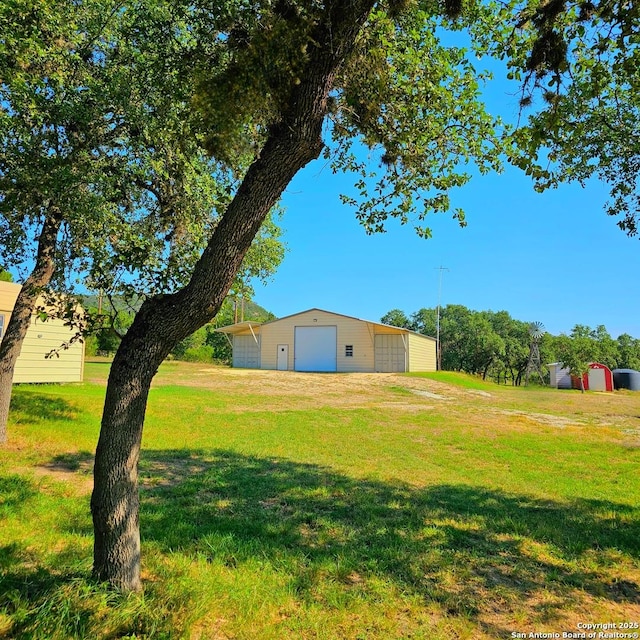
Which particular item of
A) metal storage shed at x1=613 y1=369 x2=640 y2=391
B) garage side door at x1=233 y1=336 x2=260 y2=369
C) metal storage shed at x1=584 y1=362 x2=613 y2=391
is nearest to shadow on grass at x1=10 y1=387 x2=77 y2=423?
garage side door at x1=233 y1=336 x2=260 y2=369

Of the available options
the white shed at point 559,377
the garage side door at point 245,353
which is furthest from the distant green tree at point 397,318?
the garage side door at point 245,353

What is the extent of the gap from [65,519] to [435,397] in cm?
1637

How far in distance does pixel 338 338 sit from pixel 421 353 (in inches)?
279

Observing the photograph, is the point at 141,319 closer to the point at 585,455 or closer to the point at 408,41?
the point at 408,41

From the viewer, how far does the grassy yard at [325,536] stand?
249 centimetres

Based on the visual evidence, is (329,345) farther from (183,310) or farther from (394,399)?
(183,310)

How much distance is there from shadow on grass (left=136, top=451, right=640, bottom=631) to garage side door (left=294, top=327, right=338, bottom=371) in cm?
2362

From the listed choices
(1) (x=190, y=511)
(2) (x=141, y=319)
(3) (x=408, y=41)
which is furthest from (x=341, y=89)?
(1) (x=190, y=511)

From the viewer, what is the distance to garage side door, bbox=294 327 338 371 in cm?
2959

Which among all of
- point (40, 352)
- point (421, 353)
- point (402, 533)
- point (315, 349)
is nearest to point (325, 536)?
point (402, 533)

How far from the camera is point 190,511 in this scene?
434 cm

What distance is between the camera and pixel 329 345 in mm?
29688

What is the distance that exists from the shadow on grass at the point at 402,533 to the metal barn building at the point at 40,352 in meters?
10.4

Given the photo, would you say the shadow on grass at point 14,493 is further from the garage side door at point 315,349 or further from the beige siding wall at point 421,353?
the beige siding wall at point 421,353
